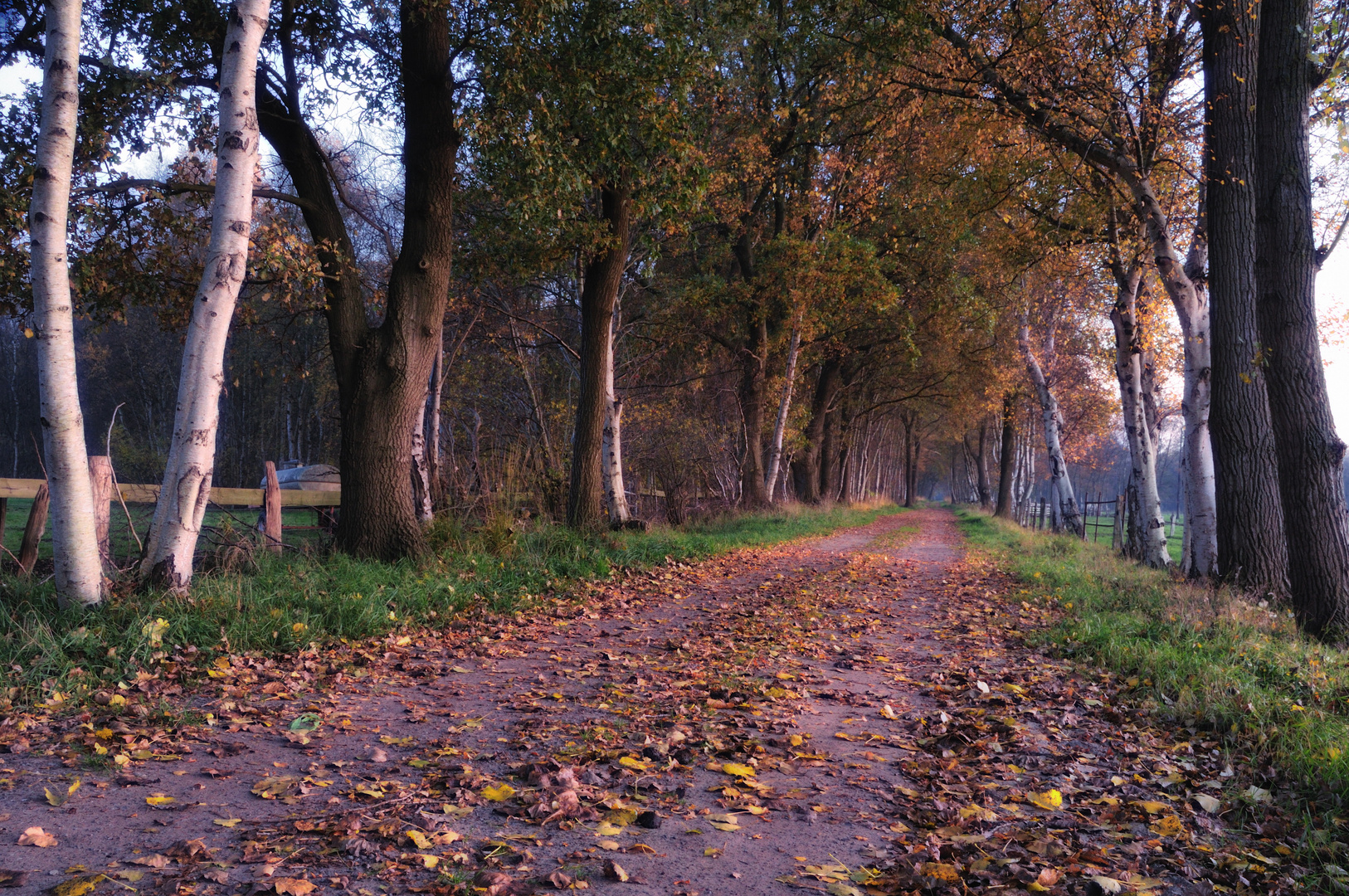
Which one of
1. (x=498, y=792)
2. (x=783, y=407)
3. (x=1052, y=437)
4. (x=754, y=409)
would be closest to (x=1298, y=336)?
(x=498, y=792)

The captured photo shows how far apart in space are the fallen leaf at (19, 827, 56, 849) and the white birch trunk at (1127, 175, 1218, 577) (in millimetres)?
11940

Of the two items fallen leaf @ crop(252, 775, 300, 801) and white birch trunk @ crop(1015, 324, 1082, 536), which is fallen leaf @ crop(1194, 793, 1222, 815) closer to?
fallen leaf @ crop(252, 775, 300, 801)

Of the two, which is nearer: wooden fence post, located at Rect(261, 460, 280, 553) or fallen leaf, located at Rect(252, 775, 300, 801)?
fallen leaf, located at Rect(252, 775, 300, 801)

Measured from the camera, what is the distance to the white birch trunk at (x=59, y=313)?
17.3 feet

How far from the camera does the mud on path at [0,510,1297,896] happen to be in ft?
8.95

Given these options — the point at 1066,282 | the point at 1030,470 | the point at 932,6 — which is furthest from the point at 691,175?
the point at 1030,470

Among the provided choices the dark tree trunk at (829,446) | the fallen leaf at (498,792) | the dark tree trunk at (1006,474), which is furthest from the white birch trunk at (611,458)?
the dark tree trunk at (1006,474)

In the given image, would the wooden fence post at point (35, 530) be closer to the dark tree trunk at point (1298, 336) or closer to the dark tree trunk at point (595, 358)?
the dark tree trunk at point (595, 358)

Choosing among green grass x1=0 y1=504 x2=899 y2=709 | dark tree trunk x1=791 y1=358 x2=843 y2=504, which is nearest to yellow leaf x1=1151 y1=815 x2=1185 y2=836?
green grass x1=0 y1=504 x2=899 y2=709

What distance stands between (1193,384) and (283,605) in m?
11.5

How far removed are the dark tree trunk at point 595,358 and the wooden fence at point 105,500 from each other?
441 cm

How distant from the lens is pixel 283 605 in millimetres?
6027

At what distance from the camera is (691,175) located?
1065 centimetres

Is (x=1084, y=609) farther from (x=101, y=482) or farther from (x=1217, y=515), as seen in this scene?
(x=101, y=482)
